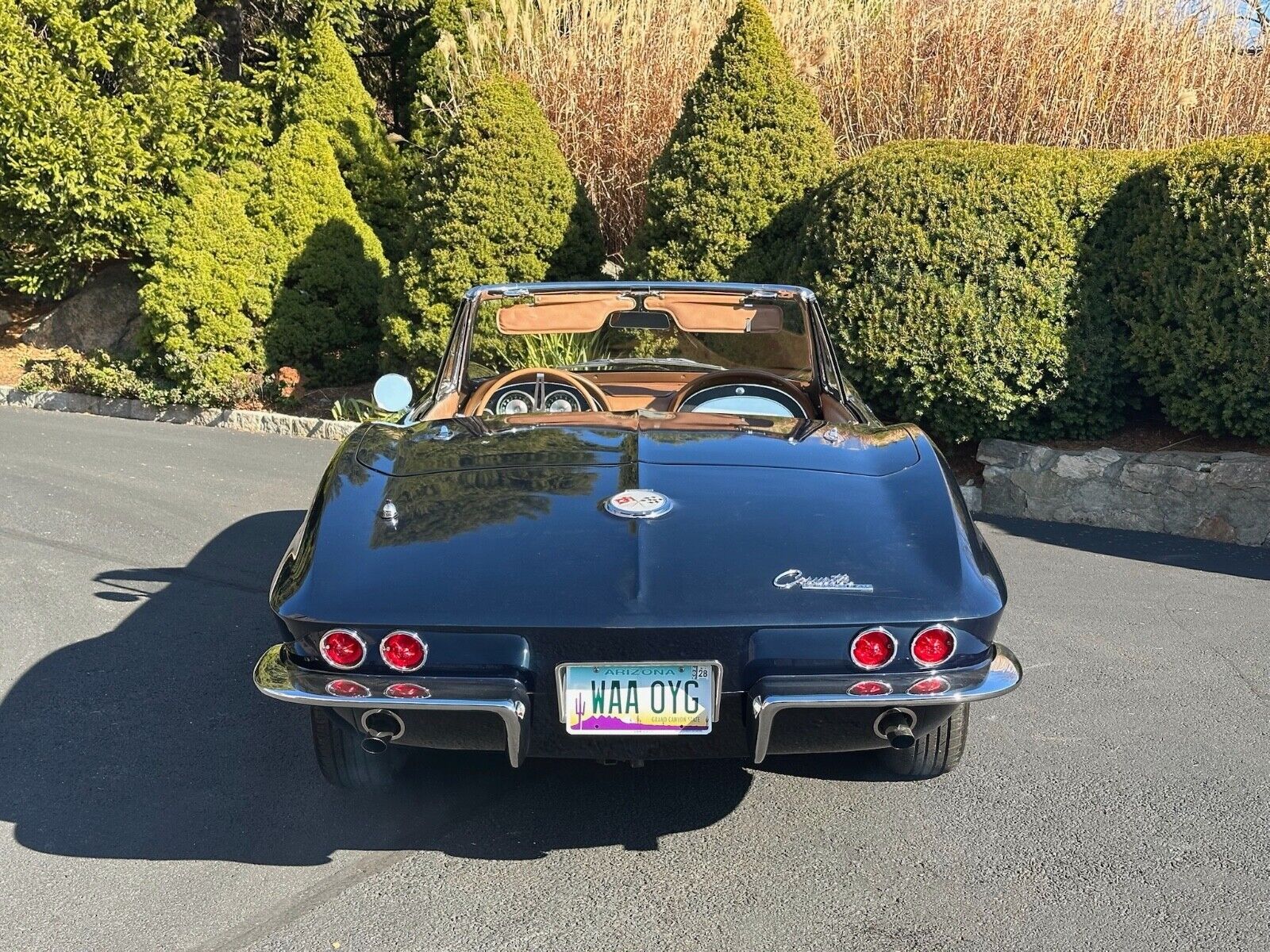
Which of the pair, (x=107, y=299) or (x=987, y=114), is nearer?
(x=987, y=114)

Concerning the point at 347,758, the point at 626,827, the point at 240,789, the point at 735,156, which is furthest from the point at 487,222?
the point at 626,827

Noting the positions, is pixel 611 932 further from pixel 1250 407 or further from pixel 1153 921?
pixel 1250 407

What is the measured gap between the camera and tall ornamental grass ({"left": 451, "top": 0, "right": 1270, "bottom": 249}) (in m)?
9.39

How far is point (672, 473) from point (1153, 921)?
1544mm

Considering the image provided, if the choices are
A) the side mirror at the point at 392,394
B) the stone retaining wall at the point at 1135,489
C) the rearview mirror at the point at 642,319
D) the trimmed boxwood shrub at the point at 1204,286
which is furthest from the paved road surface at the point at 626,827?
the trimmed boxwood shrub at the point at 1204,286

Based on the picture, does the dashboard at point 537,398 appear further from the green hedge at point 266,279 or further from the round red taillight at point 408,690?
the green hedge at point 266,279

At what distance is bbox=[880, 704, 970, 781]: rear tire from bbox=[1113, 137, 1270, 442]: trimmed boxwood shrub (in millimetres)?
4328

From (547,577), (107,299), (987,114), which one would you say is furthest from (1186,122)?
(107,299)

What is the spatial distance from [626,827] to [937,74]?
830 centimetres

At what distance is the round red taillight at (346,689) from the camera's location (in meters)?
2.60

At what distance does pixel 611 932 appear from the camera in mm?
2625

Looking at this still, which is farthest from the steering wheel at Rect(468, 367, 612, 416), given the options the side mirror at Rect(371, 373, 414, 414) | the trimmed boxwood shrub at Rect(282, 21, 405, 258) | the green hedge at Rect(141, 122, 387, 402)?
the trimmed boxwood shrub at Rect(282, 21, 405, 258)

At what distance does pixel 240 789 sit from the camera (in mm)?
3334

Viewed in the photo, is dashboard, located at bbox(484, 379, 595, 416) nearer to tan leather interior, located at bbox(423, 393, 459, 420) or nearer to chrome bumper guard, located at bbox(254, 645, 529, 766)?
tan leather interior, located at bbox(423, 393, 459, 420)
